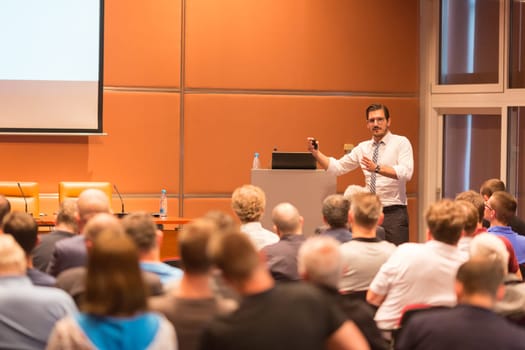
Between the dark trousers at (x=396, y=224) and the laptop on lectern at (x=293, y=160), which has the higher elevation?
the laptop on lectern at (x=293, y=160)

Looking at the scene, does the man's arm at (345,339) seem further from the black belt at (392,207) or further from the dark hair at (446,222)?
the black belt at (392,207)

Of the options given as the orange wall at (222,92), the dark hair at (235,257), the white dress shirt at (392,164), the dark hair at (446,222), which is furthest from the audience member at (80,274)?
the orange wall at (222,92)

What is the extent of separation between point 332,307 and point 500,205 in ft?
9.54

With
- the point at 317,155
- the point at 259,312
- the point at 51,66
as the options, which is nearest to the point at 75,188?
the point at 51,66

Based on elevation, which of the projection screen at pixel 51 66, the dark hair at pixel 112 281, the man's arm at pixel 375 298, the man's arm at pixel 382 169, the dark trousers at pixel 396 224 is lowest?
the man's arm at pixel 375 298

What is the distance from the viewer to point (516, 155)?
26.7 ft

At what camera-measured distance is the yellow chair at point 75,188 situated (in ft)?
23.7

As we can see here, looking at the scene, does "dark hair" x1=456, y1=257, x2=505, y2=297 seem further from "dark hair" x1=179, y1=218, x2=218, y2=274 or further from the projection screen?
the projection screen

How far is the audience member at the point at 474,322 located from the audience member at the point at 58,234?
2186mm

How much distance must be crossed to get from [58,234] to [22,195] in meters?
2.79

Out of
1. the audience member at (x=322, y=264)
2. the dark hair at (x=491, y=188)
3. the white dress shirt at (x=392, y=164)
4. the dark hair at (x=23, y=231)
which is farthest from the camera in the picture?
the white dress shirt at (x=392, y=164)

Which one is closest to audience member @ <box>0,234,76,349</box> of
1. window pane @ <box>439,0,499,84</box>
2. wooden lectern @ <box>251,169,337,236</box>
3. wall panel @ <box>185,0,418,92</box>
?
wooden lectern @ <box>251,169,337,236</box>

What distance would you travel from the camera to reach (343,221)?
16.0ft

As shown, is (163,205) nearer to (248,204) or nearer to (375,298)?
(248,204)
